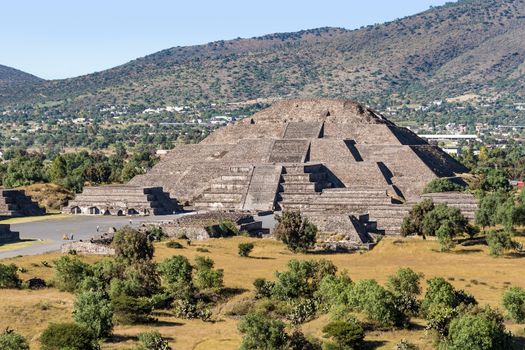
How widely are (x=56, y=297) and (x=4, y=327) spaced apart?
6234 mm

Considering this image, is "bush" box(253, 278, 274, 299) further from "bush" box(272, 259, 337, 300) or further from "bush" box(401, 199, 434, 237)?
"bush" box(401, 199, 434, 237)

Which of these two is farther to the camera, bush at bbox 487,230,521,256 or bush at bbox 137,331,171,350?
bush at bbox 487,230,521,256

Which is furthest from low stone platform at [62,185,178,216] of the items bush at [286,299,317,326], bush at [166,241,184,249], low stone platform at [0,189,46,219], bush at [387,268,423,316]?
bush at [286,299,317,326]

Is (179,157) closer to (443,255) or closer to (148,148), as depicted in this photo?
(443,255)

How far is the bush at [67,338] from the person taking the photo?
38938 millimetres

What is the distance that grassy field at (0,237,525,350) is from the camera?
43.5 m

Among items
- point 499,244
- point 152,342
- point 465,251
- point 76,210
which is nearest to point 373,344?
point 152,342

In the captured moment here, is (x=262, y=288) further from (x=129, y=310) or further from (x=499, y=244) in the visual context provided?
(x=499, y=244)

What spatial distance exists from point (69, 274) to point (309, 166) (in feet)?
153

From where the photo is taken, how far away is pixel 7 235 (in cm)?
7181

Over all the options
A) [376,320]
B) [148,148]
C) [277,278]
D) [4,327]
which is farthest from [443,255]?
[148,148]

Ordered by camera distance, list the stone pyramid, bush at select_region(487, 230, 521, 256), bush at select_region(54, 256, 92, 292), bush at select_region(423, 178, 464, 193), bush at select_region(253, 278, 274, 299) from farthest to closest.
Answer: bush at select_region(423, 178, 464, 193) < the stone pyramid < bush at select_region(487, 230, 521, 256) < bush at select_region(54, 256, 92, 292) < bush at select_region(253, 278, 274, 299)

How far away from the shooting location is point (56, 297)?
50.1 meters

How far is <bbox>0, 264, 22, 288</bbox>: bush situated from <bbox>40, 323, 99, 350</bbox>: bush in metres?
12.8
